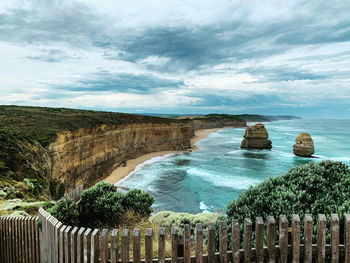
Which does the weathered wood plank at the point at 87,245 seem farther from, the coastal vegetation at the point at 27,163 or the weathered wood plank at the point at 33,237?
the coastal vegetation at the point at 27,163

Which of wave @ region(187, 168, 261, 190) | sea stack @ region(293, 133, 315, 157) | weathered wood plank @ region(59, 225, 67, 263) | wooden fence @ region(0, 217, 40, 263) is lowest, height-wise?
wave @ region(187, 168, 261, 190)

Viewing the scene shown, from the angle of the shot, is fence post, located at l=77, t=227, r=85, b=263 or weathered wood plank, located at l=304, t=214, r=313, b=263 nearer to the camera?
weathered wood plank, located at l=304, t=214, r=313, b=263

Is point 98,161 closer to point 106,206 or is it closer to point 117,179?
point 117,179

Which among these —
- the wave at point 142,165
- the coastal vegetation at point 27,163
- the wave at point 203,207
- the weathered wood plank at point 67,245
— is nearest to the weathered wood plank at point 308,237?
the weathered wood plank at point 67,245

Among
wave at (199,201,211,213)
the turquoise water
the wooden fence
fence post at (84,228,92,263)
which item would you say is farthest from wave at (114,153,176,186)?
fence post at (84,228,92,263)

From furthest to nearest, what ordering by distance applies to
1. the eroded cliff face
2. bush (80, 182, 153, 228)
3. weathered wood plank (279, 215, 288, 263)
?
1. the eroded cliff face
2. bush (80, 182, 153, 228)
3. weathered wood plank (279, 215, 288, 263)

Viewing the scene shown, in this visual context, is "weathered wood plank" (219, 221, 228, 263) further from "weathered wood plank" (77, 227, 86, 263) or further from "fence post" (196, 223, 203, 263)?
"weathered wood plank" (77, 227, 86, 263)
